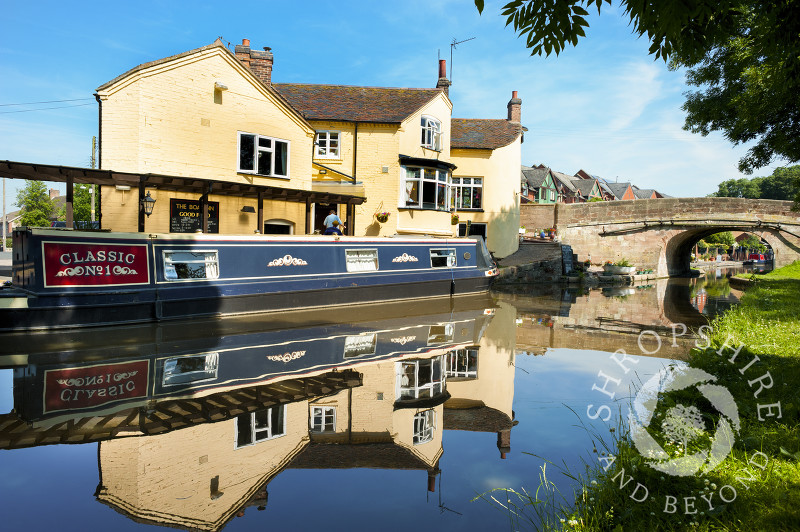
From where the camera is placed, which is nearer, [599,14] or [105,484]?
[599,14]

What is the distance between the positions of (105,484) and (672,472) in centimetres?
376

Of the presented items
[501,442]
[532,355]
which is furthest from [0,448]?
[532,355]

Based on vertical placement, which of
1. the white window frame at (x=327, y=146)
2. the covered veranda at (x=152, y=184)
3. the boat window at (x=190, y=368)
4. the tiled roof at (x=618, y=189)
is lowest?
the boat window at (x=190, y=368)

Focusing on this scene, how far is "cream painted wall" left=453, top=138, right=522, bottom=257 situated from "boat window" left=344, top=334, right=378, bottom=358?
17.6 meters

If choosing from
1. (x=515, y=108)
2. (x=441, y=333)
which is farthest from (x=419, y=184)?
(x=515, y=108)

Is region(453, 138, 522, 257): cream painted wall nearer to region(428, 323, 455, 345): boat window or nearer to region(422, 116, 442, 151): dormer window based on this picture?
region(422, 116, 442, 151): dormer window

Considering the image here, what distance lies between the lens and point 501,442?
4.31 meters

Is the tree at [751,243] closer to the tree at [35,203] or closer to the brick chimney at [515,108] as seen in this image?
the brick chimney at [515,108]

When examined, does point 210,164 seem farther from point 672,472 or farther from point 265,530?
point 672,472

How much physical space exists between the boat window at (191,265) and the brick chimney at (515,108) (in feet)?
70.8

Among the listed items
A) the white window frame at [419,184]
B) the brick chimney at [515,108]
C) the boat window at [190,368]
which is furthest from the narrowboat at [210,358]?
the brick chimney at [515,108]

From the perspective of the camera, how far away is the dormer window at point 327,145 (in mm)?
18828

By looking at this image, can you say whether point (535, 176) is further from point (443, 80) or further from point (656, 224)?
point (443, 80)

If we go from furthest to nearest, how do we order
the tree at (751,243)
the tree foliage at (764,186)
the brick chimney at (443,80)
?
the tree foliage at (764,186) < the tree at (751,243) < the brick chimney at (443,80)
